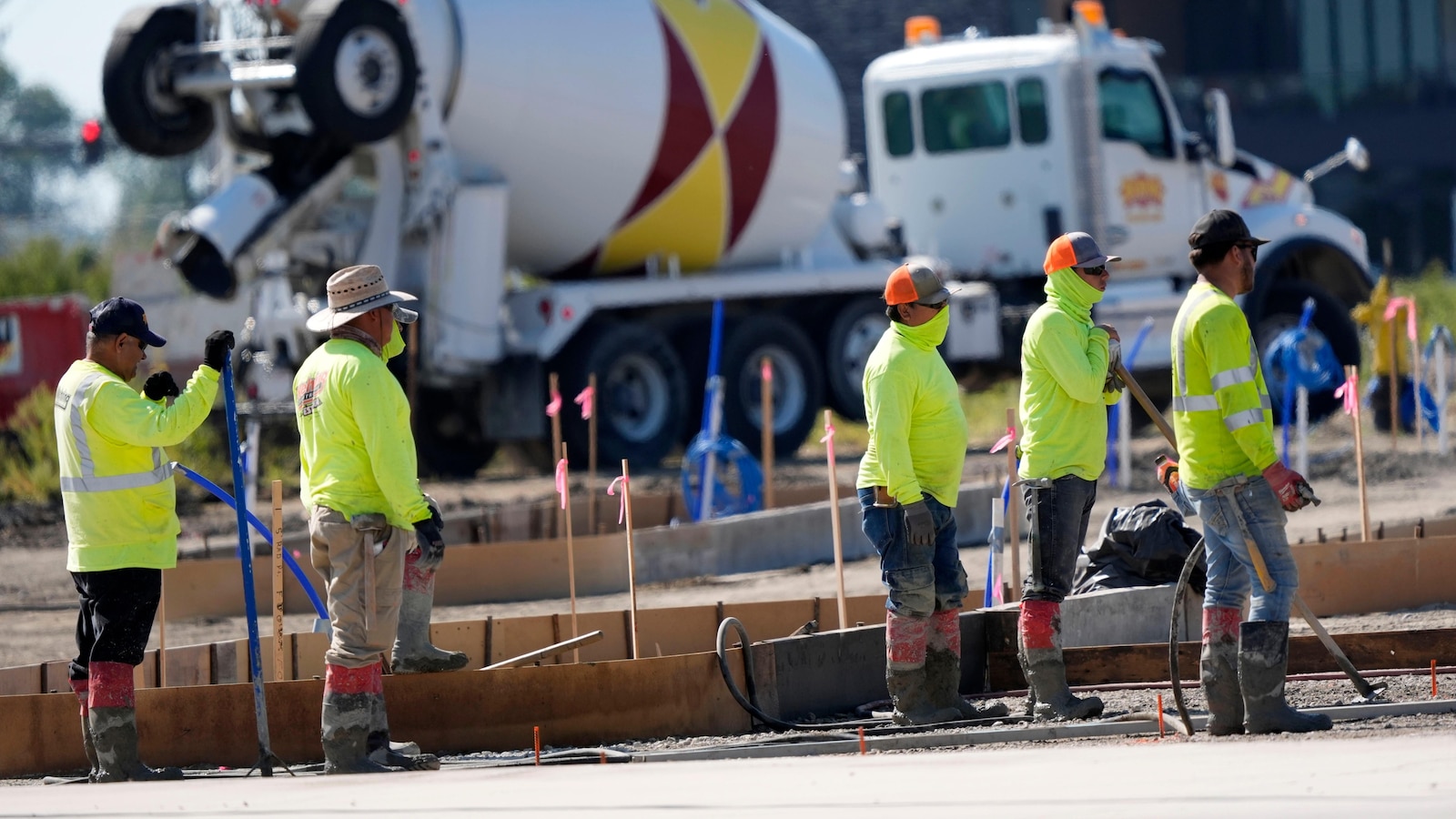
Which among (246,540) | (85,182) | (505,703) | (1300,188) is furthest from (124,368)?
(85,182)

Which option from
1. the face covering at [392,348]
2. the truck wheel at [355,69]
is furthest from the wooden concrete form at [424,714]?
the truck wheel at [355,69]

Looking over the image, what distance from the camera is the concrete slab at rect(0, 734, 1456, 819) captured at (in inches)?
209

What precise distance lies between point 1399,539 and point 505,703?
4207 millimetres

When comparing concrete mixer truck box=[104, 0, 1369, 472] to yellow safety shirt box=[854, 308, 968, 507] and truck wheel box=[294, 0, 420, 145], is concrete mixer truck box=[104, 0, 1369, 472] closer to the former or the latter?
truck wheel box=[294, 0, 420, 145]

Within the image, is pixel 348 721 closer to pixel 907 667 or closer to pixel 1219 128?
pixel 907 667

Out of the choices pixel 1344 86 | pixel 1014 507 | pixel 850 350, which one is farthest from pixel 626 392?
pixel 1344 86

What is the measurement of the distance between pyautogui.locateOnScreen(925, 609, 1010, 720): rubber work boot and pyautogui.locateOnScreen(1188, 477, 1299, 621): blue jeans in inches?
42.5

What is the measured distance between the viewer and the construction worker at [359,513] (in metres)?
6.86

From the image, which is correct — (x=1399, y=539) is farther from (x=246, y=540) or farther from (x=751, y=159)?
(x=751, y=159)

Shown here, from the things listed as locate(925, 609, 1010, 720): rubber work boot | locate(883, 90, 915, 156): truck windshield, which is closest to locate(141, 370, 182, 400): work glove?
locate(925, 609, 1010, 720): rubber work boot

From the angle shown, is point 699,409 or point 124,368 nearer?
point 124,368

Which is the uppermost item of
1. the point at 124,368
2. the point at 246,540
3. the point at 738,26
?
the point at 738,26

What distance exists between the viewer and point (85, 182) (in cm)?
7712

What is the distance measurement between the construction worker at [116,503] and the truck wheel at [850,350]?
463 inches
